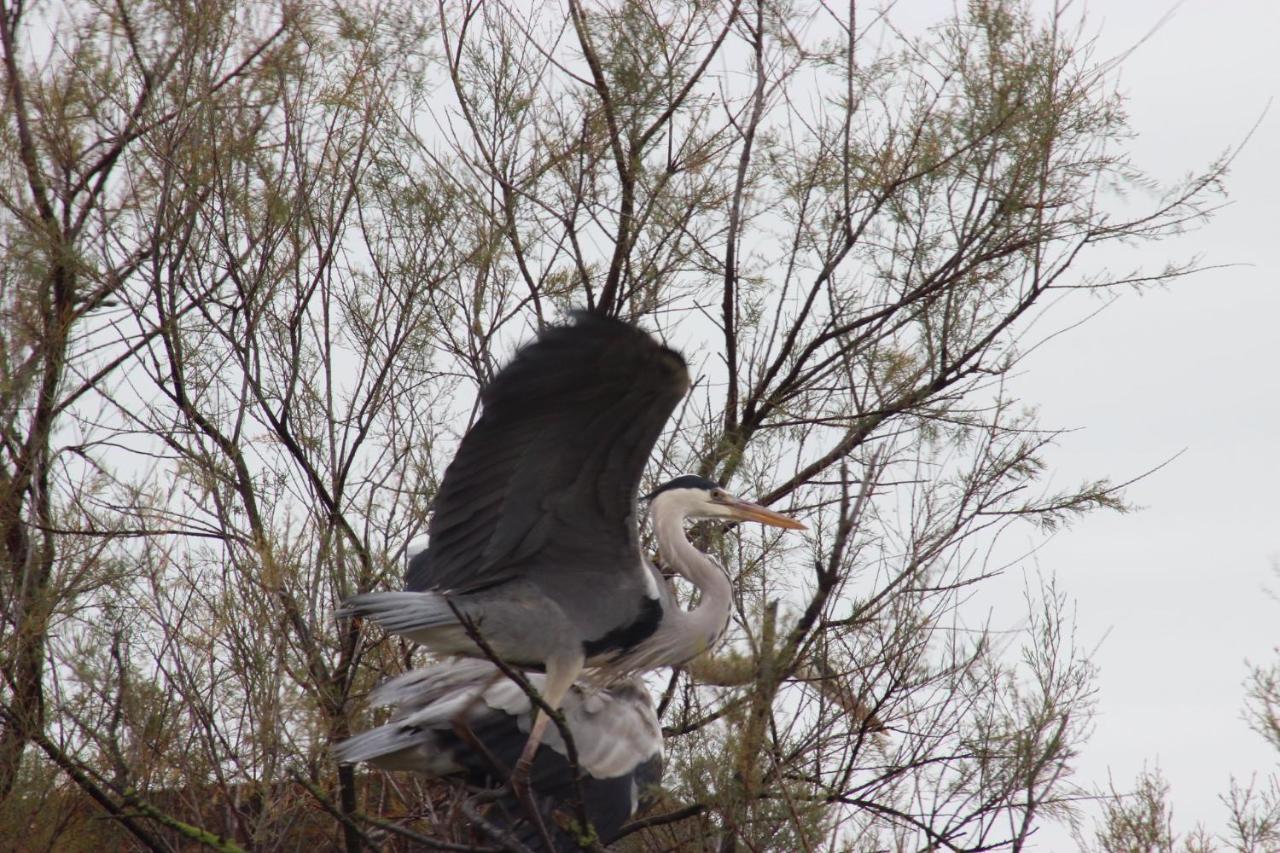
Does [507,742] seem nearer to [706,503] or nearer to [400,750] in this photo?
[400,750]

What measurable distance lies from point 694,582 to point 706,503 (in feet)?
0.80

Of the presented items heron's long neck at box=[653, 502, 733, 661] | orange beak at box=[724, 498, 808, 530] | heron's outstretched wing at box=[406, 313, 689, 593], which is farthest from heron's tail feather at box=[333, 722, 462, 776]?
orange beak at box=[724, 498, 808, 530]

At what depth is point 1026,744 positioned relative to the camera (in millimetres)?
3760

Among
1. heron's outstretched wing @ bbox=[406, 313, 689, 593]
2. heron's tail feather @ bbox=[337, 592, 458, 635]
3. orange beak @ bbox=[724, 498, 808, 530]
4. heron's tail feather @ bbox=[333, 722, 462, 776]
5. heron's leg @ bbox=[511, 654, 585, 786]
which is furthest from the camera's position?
orange beak @ bbox=[724, 498, 808, 530]

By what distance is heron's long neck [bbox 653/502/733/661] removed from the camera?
455cm

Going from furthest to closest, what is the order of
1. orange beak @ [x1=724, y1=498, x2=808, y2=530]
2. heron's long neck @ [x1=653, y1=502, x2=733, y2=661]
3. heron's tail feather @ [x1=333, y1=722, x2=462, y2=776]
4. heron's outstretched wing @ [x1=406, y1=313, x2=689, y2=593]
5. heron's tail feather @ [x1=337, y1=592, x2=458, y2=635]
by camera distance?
orange beak @ [x1=724, y1=498, x2=808, y2=530] < heron's long neck @ [x1=653, y1=502, x2=733, y2=661] < heron's tail feather @ [x1=333, y1=722, x2=462, y2=776] < heron's tail feather @ [x1=337, y1=592, x2=458, y2=635] < heron's outstretched wing @ [x1=406, y1=313, x2=689, y2=593]

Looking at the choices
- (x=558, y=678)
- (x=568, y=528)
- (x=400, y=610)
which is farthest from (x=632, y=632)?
(x=400, y=610)

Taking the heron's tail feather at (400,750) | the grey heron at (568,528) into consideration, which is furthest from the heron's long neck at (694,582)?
the heron's tail feather at (400,750)

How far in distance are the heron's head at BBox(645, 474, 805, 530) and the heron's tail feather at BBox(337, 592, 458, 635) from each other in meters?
0.94

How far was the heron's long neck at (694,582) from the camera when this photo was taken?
4.55 m

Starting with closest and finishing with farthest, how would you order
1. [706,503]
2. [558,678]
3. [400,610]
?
[400,610] < [558,678] < [706,503]

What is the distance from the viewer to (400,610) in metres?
3.83

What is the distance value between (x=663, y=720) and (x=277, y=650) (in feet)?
4.26

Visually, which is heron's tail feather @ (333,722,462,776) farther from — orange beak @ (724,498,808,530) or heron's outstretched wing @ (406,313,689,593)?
orange beak @ (724,498,808,530)
